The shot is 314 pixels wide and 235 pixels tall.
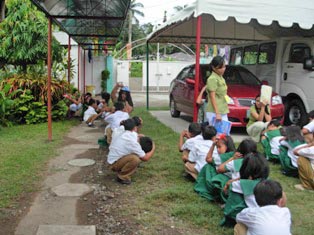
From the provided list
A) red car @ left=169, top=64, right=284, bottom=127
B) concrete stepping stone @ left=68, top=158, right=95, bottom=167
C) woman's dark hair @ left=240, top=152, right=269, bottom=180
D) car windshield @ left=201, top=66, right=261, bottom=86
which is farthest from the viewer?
car windshield @ left=201, top=66, right=261, bottom=86

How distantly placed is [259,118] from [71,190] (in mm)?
3660

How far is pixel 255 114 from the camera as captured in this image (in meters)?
7.04

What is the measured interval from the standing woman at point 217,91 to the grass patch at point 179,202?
0.93m

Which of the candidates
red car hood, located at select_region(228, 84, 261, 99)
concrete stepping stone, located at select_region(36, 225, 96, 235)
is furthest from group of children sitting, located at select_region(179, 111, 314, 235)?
red car hood, located at select_region(228, 84, 261, 99)

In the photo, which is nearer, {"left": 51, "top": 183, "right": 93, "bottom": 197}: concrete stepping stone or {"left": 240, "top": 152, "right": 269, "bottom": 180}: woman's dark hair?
{"left": 240, "top": 152, "right": 269, "bottom": 180}: woman's dark hair

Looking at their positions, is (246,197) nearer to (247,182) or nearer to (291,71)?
(247,182)

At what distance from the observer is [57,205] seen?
14.3 feet

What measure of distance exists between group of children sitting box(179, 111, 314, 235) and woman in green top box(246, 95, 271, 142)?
1.71 ft

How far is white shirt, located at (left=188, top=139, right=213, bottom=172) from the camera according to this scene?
471 centimetres

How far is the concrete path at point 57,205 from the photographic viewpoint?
3680 millimetres

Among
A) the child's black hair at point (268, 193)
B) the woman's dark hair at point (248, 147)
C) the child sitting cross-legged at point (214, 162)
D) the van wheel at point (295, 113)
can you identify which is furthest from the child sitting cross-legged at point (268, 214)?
the van wheel at point (295, 113)

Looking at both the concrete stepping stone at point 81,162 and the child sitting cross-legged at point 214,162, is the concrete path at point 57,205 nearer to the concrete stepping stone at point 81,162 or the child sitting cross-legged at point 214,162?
the concrete stepping stone at point 81,162

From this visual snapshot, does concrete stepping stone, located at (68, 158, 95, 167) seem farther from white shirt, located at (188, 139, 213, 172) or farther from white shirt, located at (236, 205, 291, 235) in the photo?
white shirt, located at (236, 205, 291, 235)

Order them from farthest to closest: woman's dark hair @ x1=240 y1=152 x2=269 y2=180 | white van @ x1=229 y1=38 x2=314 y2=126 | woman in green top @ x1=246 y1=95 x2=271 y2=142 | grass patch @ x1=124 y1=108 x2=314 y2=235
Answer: white van @ x1=229 y1=38 x2=314 y2=126 → woman in green top @ x1=246 y1=95 x2=271 y2=142 → grass patch @ x1=124 y1=108 x2=314 y2=235 → woman's dark hair @ x1=240 y1=152 x2=269 y2=180
